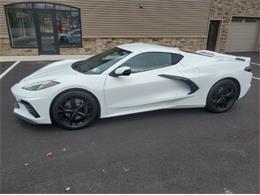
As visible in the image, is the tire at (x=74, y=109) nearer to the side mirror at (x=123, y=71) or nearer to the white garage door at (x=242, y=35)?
the side mirror at (x=123, y=71)

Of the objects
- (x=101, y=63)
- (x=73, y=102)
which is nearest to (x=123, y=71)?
(x=101, y=63)

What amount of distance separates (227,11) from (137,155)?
42.3 feet

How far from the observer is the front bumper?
3287 millimetres

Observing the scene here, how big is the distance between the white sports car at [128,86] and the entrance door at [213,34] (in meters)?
9.59

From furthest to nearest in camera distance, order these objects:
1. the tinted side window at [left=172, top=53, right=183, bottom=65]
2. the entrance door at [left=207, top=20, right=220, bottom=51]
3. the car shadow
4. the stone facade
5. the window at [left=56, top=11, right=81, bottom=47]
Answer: the entrance door at [left=207, top=20, right=220, bottom=51] < the stone facade < the window at [left=56, top=11, right=81, bottom=47] < the tinted side window at [left=172, top=53, right=183, bottom=65] < the car shadow

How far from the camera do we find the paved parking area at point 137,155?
8.05ft

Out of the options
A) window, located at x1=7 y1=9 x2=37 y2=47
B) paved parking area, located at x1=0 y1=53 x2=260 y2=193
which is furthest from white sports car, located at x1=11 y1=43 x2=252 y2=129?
window, located at x1=7 y1=9 x2=37 y2=47

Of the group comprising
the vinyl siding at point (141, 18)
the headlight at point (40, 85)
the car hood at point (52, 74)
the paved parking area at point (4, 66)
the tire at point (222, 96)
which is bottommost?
the paved parking area at point (4, 66)

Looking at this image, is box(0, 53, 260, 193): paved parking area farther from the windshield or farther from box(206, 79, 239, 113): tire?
the windshield

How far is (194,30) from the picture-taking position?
41.2 ft

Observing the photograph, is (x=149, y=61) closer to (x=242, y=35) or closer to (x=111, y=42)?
(x=111, y=42)

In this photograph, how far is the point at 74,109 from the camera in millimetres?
3508

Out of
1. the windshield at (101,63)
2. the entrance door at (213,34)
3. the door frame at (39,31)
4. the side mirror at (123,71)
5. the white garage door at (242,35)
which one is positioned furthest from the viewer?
the white garage door at (242,35)

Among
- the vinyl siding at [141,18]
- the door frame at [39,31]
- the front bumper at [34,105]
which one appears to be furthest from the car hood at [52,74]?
the vinyl siding at [141,18]
